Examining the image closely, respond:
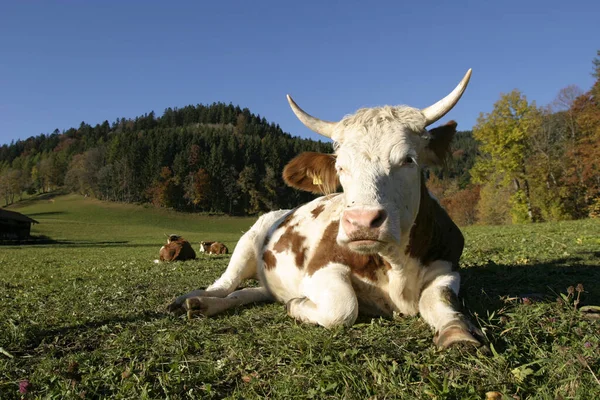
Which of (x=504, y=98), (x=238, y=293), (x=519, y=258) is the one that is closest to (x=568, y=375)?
(x=238, y=293)

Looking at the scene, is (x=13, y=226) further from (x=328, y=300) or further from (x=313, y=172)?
(x=328, y=300)

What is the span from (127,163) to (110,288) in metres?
112

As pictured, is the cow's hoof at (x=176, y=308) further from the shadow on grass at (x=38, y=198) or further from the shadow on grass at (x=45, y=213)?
the shadow on grass at (x=38, y=198)

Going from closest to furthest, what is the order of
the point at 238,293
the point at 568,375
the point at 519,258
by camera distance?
the point at 568,375, the point at 238,293, the point at 519,258

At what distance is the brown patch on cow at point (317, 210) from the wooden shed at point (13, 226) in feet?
164

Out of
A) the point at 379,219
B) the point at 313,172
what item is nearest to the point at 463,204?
the point at 313,172

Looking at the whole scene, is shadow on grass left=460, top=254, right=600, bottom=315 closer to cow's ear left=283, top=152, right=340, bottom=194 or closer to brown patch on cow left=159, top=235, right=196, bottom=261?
cow's ear left=283, top=152, right=340, bottom=194

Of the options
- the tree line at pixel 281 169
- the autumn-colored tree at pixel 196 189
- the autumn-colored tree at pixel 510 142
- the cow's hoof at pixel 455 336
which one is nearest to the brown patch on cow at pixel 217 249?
the tree line at pixel 281 169

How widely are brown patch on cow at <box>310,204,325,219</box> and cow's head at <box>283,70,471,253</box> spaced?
816 millimetres

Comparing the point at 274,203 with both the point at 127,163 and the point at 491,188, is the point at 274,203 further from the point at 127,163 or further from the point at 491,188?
the point at 491,188

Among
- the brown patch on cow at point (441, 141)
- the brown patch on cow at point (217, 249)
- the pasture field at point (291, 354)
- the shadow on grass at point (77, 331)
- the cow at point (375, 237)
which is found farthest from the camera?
the brown patch on cow at point (217, 249)

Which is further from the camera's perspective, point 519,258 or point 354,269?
point 519,258

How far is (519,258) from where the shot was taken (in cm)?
824

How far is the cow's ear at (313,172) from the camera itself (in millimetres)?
4859
